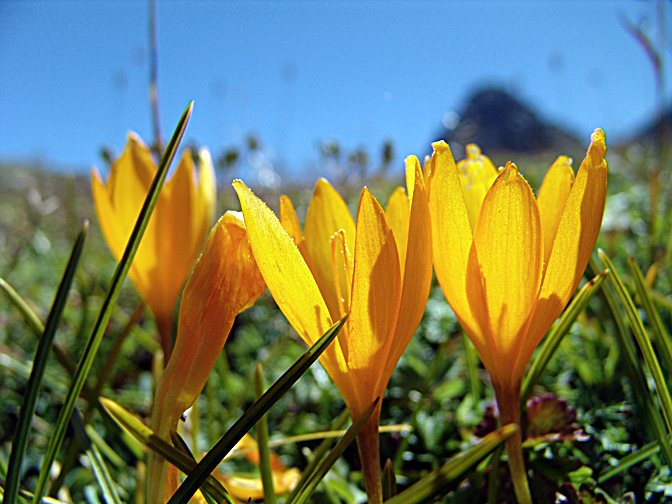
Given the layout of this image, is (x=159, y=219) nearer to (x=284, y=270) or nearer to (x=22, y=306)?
(x=22, y=306)

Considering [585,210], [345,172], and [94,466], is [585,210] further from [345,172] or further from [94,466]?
[345,172]

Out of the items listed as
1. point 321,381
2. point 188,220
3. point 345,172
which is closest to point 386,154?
point 345,172

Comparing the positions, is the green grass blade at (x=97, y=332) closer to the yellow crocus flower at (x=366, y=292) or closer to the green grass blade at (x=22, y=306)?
the yellow crocus flower at (x=366, y=292)

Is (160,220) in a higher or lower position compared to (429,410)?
higher

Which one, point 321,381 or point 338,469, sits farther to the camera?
point 321,381

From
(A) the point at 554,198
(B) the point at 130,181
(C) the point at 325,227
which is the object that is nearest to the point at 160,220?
(B) the point at 130,181
